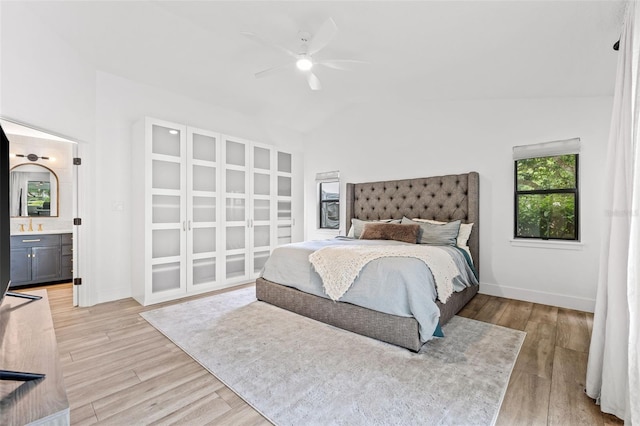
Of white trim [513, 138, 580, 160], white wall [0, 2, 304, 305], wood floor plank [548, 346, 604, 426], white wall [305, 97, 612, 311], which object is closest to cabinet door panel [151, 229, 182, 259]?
white wall [0, 2, 304, 305]

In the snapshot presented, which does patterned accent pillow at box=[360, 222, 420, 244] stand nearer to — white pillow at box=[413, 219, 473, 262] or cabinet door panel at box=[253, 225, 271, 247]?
white pillow at box=[413, 219, 473, 262]

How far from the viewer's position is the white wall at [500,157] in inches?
123

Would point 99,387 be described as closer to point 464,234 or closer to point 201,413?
point 201,413

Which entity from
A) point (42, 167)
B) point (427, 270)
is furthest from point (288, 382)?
point (42, 167)

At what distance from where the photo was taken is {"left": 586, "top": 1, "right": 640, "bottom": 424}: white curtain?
1372mm

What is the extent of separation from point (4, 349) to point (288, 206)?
4157mm

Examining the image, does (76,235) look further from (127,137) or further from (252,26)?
(252,26)

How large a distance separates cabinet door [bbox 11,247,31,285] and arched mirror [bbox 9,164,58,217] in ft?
2.20

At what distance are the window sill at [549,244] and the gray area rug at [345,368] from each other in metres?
1.36

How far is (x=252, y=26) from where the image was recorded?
282cm

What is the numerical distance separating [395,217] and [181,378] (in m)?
3.47

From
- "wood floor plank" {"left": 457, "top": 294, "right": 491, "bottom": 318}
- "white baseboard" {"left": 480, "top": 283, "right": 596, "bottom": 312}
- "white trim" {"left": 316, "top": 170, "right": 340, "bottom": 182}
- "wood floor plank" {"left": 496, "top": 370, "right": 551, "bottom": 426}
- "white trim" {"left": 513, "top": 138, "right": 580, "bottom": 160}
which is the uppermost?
"white trim" {"left": 513, "top": 138, "right": 580, "bottom": 160}

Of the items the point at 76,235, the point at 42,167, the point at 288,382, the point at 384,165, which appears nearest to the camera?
the point at 288,382

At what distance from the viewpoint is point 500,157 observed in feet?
12.0
